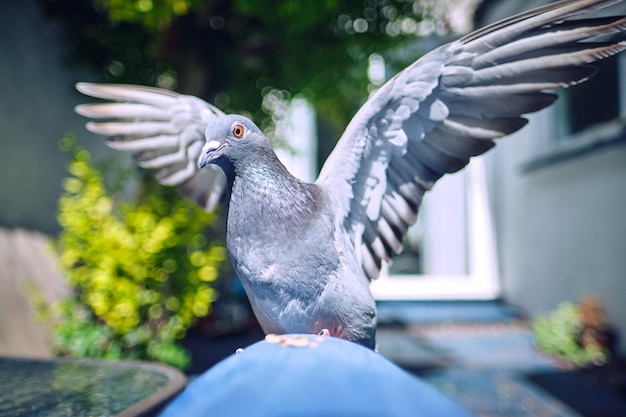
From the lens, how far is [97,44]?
14.8ft

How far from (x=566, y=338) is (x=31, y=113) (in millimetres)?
5475

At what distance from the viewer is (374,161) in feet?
5.22

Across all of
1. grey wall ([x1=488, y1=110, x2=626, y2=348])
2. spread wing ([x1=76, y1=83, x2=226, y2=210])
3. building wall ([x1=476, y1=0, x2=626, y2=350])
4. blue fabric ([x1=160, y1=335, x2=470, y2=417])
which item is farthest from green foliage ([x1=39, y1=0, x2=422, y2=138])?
blue fabric ([x1=160, y1=335, x2=470, y2=417])

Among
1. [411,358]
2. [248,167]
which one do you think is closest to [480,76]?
[248,167]

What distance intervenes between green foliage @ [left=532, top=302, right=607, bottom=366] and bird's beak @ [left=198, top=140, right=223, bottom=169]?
5.01 metres

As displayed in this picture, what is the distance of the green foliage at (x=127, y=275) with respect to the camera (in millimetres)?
3631

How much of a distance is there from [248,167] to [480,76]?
74cm

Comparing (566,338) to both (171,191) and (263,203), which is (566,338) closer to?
(171,191)

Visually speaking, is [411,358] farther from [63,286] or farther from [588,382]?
[63,286]

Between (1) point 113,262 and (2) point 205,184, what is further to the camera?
(1) point 113,262

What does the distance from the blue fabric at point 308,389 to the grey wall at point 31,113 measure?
3.56 m

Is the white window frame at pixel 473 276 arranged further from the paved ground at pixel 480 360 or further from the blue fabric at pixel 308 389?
the blue fabric at pixel 308 389

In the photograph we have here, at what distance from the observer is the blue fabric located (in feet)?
2.82

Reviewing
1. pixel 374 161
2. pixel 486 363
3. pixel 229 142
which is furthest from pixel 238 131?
pixel 486 363
